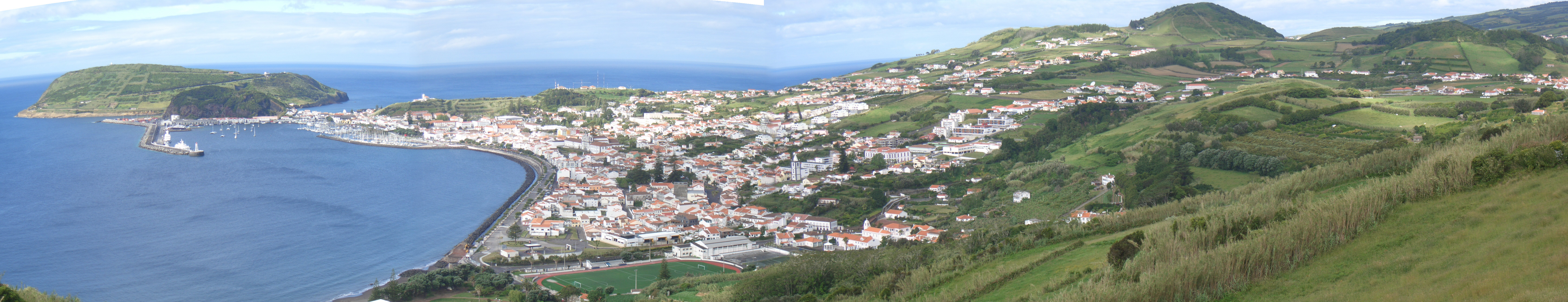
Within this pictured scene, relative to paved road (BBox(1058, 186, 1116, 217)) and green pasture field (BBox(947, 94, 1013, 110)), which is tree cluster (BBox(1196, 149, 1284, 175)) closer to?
paved road (BBox(1058, 186, 1116, 217))

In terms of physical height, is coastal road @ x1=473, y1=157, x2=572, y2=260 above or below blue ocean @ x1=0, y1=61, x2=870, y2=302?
below

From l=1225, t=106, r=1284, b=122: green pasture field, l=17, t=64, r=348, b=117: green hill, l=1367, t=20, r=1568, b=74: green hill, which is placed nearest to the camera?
l=1225, t=106, r=1284, b=122: green pasture field

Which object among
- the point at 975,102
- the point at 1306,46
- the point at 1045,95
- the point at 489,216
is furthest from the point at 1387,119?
the point at 1306,46

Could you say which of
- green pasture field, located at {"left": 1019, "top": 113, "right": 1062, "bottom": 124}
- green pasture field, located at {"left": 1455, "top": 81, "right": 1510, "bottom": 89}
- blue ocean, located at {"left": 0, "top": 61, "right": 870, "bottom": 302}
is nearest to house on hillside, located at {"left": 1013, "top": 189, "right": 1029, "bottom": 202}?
blue ocean, located at {"left": 0, "top": 61, "right": 870, "bottom": 302}

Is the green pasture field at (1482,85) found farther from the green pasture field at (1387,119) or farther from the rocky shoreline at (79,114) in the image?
the rocky shoreline at (79,114)

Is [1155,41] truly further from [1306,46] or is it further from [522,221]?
[522,221]

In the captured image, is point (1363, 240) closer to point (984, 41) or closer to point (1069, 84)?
point (1069, 84)

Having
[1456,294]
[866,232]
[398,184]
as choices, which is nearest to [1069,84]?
[866,232]
